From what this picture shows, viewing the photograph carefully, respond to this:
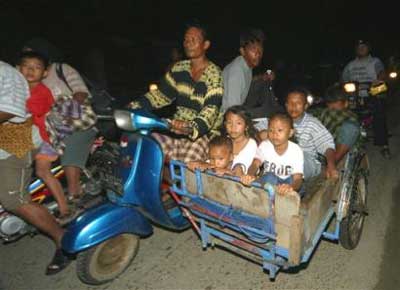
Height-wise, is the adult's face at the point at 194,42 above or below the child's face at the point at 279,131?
above

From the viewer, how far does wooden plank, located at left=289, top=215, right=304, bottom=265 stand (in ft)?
7.79

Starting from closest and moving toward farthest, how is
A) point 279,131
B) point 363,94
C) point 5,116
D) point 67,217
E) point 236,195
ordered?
point 236,195 → point 5,116 → point 279,131 → point 67,217 → point 363,94

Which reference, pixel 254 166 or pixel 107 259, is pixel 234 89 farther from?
pixel 107 259

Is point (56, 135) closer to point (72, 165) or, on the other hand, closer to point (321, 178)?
point (72, 165)

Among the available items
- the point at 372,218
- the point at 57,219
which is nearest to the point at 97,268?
the point at 57,219

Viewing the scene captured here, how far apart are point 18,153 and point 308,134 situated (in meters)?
2.54

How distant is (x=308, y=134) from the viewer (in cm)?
346

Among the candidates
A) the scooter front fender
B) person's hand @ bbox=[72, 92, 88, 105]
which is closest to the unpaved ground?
the scooter front fender

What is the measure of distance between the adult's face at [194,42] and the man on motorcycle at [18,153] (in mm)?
1381

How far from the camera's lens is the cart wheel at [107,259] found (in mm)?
3092

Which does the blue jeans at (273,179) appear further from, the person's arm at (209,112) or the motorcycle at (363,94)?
the motorcycle at (363,94)

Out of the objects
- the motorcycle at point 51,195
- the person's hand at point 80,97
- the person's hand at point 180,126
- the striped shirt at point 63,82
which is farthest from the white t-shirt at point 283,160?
the striped shirt at point 63,82

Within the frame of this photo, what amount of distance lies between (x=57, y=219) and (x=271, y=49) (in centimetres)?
1311

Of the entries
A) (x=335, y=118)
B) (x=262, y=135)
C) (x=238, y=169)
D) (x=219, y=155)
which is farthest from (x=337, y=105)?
(x=219, y=155)
